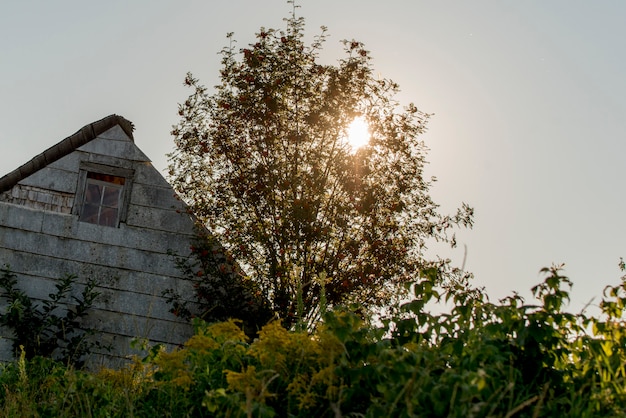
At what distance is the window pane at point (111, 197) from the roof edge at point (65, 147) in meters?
0.86

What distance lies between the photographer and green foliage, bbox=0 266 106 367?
38.3 feet

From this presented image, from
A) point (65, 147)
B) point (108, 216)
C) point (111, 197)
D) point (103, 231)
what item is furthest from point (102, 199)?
point (65, 147)

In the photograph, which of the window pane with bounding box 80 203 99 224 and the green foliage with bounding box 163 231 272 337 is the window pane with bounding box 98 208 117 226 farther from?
the green foliage with bounding box 163 231 272 337

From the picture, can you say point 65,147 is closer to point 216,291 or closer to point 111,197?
point 111,197

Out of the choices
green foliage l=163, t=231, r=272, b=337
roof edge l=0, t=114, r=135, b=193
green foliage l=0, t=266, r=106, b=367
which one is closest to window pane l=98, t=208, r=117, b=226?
green foliage l=0, t=266, r=106, b=367

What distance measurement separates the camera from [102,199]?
12.6m

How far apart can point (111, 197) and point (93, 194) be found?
286 mm

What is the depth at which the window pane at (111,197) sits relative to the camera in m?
12.6

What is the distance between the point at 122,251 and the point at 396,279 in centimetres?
432

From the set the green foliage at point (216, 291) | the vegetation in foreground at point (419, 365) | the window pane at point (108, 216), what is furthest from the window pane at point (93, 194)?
the vegetation in foreground at point (419, 365)

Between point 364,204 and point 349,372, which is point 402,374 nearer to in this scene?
point 349,372

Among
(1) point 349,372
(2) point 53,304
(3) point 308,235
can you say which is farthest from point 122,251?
(1) point 349,372

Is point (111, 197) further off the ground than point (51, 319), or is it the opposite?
point (111, 197)

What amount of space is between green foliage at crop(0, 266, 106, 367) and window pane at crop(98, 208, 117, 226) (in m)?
0.99
